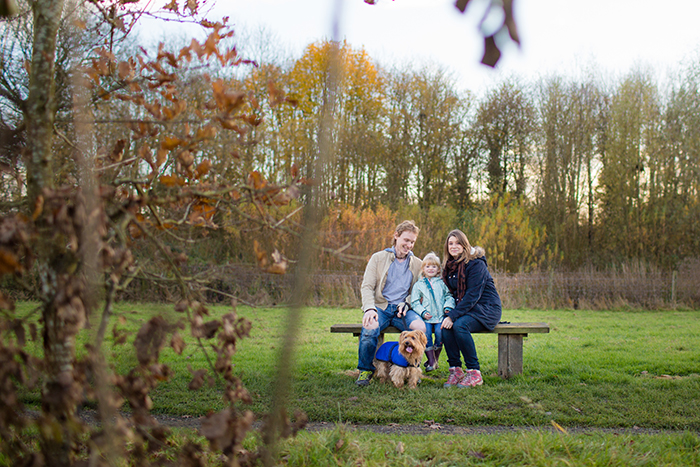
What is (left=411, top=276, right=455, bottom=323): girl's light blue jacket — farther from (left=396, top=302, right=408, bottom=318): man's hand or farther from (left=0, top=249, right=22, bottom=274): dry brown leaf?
(left=0, top=249, right=22, bottom=274): dry brown leaf

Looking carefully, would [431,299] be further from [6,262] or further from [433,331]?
[6,262]

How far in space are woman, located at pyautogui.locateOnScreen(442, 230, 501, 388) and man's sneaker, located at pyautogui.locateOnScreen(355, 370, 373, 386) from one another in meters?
0.78

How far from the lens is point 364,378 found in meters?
5.12

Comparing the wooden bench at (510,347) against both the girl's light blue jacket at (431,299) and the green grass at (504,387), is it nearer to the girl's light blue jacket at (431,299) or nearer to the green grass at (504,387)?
the green grass at (504,387)

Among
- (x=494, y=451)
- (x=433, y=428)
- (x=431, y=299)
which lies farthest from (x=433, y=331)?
(x=494, y=451)

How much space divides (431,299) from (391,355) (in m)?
0.79

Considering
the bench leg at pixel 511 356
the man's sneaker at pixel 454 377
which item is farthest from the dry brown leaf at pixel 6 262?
the bench leg at pixel 511 356

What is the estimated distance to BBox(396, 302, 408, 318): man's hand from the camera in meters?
5.40

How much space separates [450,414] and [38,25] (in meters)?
3.61

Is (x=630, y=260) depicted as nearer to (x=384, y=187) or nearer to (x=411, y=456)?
(x=384, y=187)

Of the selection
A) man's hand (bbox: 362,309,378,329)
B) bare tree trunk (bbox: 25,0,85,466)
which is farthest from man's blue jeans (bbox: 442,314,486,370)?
bare tree trunk (bbox: 25,0,85,466)

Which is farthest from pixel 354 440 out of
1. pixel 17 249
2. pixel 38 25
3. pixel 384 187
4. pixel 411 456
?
pixel 384 187

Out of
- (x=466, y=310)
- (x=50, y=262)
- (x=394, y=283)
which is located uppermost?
(x=50, y=262)

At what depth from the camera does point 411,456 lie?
2.77 metres
